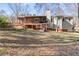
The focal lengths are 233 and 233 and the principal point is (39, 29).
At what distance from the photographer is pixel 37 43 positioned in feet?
7.09

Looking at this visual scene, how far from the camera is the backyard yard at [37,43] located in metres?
2.16

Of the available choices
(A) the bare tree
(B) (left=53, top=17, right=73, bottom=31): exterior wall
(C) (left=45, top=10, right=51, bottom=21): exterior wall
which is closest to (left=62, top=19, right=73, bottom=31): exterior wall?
(B) (left=53, top=17, right=73, bottom=31): exterior wall

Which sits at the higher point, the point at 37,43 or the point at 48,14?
the point at 48,14

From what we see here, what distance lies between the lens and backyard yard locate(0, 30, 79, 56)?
2.16 metres

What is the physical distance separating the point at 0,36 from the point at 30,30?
0.93 ft

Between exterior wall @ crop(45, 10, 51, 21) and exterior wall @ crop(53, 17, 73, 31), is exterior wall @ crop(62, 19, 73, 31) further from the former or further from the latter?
exterior wall @ crop(45, 10, 51, 21)

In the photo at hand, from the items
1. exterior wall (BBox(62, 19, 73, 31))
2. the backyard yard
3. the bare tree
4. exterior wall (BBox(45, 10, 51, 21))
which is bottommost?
the backyard yard

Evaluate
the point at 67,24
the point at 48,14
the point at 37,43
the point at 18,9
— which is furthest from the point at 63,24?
the point at 18,9

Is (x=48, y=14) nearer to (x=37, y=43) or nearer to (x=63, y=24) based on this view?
(x=63, y=24)

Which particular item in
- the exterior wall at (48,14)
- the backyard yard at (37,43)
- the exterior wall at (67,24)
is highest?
the exterior wall at (48,14)

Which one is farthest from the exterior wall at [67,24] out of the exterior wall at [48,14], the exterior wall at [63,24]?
the exterior wall at [48,14]

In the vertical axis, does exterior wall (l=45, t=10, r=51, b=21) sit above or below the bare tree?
below

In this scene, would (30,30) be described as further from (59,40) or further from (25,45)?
(59,40)

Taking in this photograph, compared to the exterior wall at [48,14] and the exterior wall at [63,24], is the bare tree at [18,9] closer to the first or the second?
the exterior wall at [48,14]
